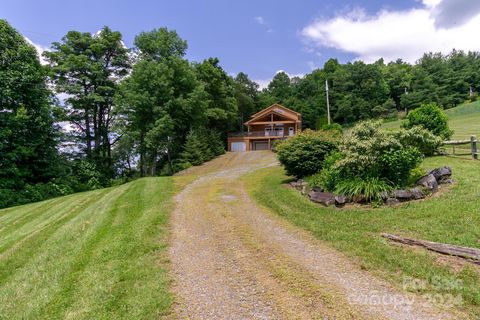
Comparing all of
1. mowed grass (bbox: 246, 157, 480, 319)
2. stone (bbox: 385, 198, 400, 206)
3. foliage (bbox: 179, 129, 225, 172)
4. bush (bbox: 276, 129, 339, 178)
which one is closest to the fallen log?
mowed grass (bbox: 246, 157, 480, 319)

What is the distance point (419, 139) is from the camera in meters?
10.4

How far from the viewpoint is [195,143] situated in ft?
85.1

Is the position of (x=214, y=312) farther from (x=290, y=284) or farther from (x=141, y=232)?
(x=141, y=232)

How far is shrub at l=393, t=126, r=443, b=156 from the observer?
8.67 m

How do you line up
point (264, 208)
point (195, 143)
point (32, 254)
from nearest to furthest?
point (32, 254) → point (264, 208) → point (195, 143)

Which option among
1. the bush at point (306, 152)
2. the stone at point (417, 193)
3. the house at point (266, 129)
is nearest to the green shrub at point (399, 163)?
the stone at point (417, 193)

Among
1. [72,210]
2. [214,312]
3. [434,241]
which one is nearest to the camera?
[214,312]

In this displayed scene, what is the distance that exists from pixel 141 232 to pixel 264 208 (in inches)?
146

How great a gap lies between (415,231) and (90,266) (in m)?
6.29

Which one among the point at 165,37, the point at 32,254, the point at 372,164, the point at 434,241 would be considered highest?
the point at 165,37

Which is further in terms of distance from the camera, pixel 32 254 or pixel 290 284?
pixel 32 254

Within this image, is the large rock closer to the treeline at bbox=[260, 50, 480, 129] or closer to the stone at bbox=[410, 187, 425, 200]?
the stone at bbox=[410, 187, 425, 200]

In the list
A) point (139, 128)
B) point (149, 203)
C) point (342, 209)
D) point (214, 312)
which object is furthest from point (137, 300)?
point (139, 128)

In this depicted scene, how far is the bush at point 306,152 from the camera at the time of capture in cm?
1144
